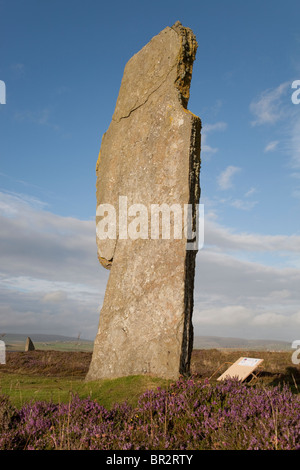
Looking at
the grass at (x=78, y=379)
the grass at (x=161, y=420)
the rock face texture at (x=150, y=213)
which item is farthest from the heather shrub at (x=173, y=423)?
the rock face texture at (x=150, y=213)

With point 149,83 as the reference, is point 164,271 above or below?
below

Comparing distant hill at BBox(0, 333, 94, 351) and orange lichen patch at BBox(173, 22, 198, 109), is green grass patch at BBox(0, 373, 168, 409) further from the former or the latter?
orange lichen patch at BBox(173, 22, 198, 109)

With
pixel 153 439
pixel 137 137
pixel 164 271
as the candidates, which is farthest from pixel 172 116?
pixel 153 439

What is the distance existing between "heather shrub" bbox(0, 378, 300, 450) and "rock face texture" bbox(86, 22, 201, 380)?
124cm

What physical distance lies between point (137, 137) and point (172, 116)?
977 mm

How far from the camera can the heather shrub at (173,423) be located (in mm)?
4367

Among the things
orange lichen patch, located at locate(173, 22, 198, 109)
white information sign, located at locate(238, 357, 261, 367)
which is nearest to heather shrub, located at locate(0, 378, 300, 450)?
white information sign, located at locate(238, 357, 261, 367)

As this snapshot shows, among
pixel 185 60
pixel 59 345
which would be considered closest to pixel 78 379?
pixel 59 345

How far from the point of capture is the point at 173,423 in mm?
5195

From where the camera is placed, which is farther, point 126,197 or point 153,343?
point 126,197

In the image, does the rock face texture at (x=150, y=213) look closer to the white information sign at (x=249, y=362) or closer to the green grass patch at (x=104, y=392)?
the green grass patch at (x=104, y=392)
